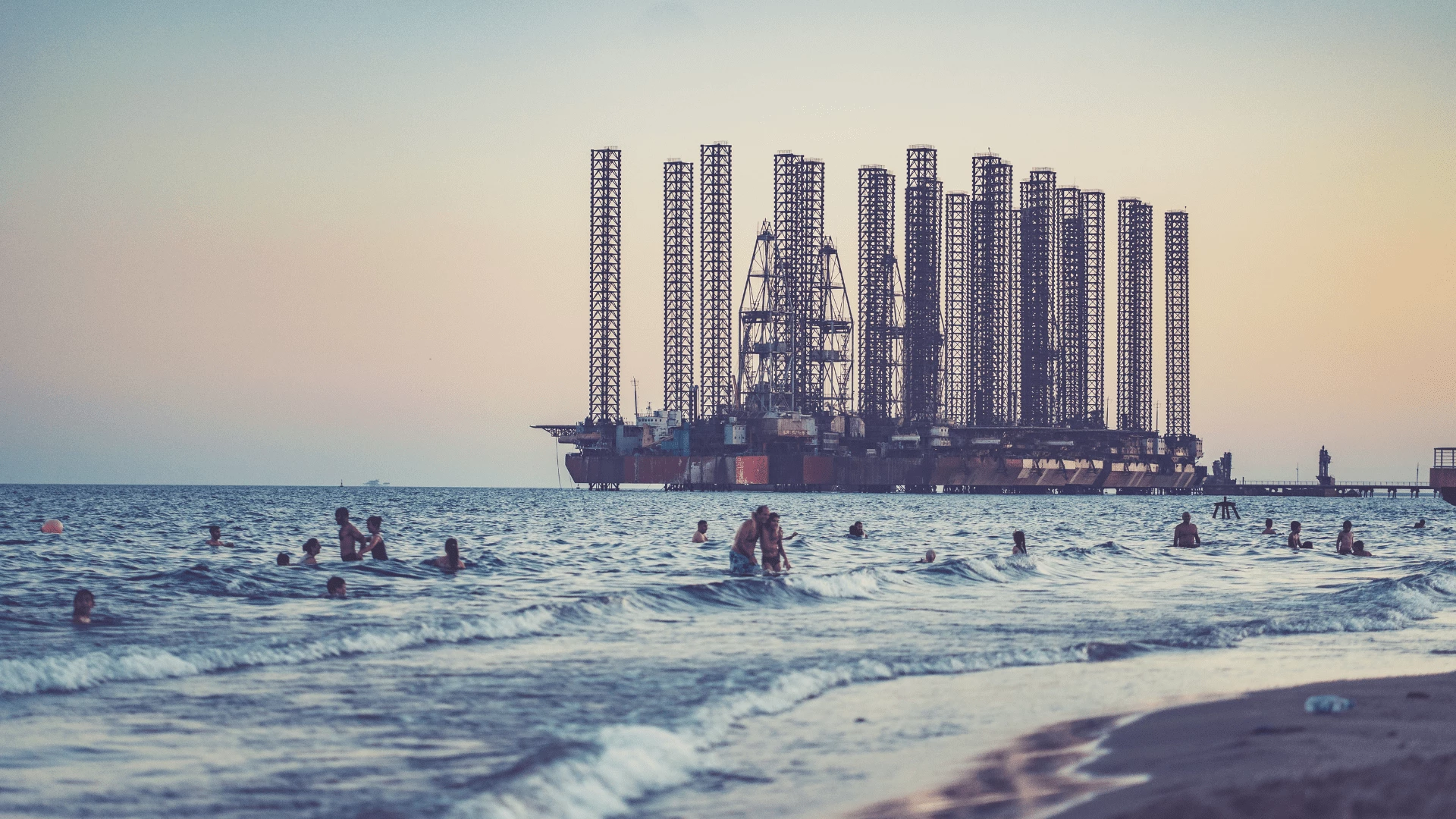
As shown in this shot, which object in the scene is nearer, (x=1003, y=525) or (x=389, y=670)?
(x=389, y=670)

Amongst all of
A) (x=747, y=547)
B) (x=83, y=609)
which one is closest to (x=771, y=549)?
(x=747, y=547)

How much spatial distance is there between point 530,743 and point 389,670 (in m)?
4.77

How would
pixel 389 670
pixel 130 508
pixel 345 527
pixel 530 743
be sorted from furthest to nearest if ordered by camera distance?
1. pixel 130 508
2. pixel 345 527
3. pixel 389 670
4. pixel 530 743

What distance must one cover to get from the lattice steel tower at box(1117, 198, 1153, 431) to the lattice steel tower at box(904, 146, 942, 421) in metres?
24.4

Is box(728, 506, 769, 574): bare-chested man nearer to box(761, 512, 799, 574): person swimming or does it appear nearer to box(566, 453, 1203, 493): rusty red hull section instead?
box(761, 512, 799, 574): person swimming

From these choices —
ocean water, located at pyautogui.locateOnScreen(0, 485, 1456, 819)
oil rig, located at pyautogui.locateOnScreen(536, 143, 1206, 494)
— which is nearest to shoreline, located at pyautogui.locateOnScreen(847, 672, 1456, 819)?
ocean water, located at pyautogui.locateOnScreen(0, 485, 1456, 819)

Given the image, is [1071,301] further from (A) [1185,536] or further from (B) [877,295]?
(A) [1185,536]

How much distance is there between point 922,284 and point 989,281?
28.8 feet

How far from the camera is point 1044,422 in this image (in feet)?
532

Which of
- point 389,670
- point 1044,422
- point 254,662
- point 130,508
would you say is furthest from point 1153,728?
point 1044,422

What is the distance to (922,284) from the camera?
153000mm

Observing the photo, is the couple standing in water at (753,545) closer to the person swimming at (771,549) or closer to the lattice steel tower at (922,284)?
the person swimming at (771,549)

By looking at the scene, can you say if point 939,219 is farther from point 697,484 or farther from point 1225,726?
point 1225,726

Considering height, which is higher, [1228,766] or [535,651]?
[1228,766]
